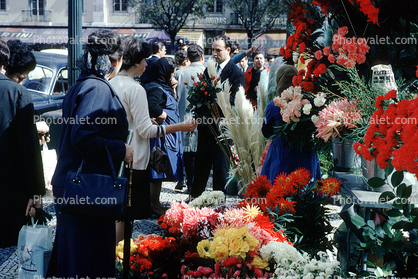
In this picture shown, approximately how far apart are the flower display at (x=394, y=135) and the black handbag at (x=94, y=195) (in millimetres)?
1159

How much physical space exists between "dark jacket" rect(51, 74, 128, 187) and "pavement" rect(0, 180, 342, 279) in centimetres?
137

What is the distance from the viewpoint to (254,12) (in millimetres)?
26344

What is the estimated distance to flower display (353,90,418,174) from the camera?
51.1 inches

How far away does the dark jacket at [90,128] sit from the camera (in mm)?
2115

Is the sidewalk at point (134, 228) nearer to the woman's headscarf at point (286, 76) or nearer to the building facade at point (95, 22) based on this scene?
the woman's headscarf at point (286, 76)

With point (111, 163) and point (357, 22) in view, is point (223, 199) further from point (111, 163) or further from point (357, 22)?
point (357, 22)

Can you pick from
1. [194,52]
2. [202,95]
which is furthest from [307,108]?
[194,52]

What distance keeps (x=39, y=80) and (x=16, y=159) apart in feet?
16.3

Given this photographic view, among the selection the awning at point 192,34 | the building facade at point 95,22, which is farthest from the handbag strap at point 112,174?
the awning at point 192,34

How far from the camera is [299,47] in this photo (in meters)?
2.71

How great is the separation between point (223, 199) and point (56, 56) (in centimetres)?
630

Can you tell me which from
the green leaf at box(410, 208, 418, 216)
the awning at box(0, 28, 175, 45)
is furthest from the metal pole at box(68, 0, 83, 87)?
the awning at box(0, 28, 175, 45)

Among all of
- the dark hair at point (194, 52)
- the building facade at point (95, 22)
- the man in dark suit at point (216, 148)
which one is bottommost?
the man in dark suit at point (216, 148)

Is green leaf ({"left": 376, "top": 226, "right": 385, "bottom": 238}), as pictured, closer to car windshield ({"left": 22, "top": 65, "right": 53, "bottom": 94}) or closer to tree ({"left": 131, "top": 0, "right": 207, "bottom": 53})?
car windshield ({"left": 22, "top": 65, "right": 53, "bottom": 94})
